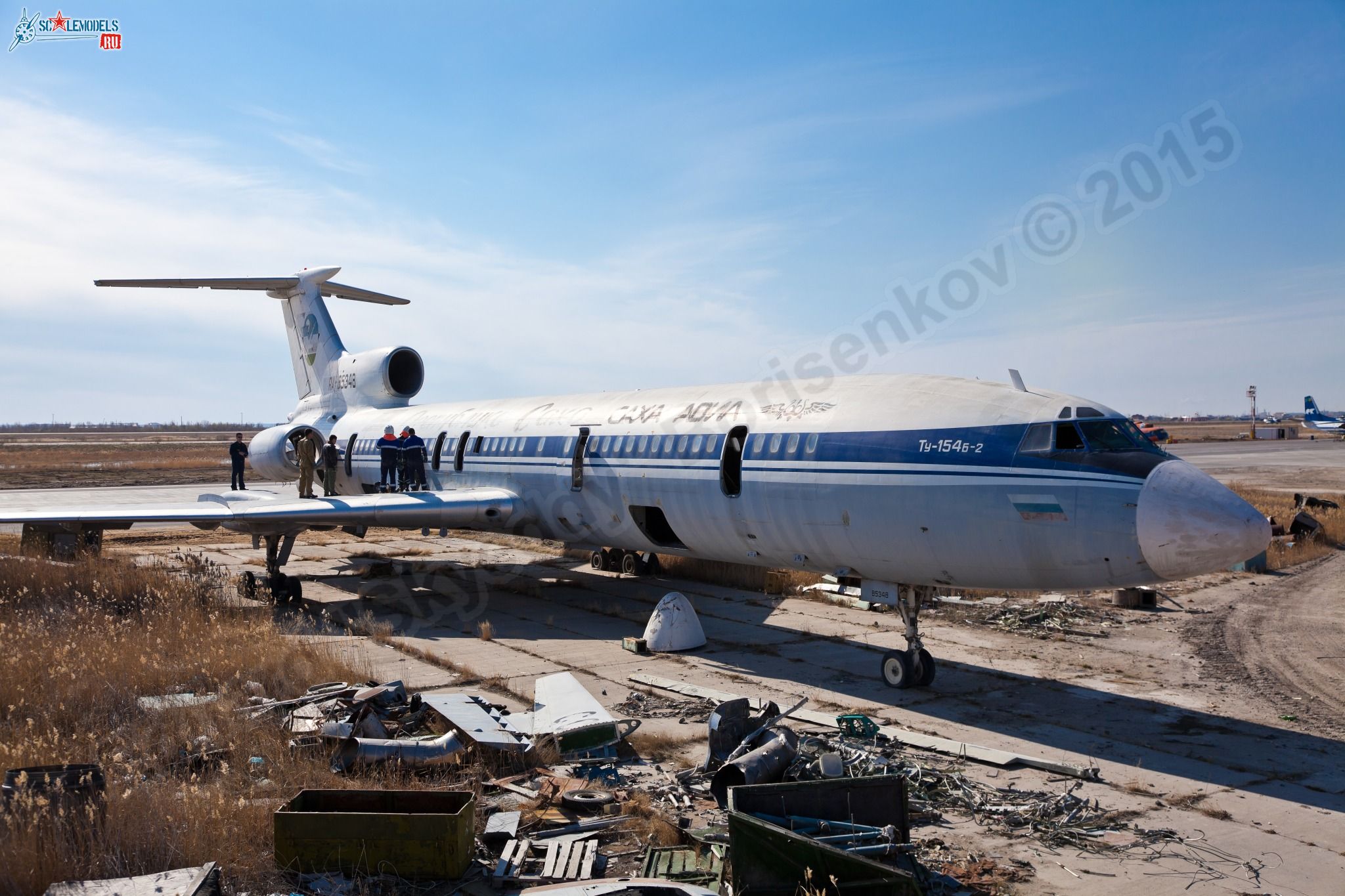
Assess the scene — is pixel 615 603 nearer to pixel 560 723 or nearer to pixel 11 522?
pixel 560 723

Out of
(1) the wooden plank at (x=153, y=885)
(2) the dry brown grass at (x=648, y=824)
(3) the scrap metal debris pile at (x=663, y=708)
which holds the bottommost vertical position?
(3) the scrap metal debris pile at (x=663, y=708)

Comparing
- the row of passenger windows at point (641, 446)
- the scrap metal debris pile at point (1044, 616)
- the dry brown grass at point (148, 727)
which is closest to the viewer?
the dry brown grass at point (148, 727)

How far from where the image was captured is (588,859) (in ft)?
20.1

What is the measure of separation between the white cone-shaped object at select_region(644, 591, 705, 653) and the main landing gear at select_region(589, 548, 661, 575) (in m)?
6.85

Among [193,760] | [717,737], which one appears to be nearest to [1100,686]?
[717,737]

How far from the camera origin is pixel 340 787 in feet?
23.6

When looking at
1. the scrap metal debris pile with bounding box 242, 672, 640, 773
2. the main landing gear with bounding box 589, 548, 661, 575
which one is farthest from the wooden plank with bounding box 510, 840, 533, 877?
the main landing gear with bounding box 589, 548, 661, 575

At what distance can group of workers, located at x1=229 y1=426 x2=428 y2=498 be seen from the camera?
63.3 ft

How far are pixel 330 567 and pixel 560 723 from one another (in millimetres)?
15688

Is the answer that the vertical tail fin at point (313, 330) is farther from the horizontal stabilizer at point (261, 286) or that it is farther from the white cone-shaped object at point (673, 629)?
the white cone-shaped object at point (673, 629)

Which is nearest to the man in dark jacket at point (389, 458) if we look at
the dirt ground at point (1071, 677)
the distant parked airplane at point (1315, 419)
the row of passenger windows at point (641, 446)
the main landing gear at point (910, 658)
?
the row of passenger windows at point (641, 446)

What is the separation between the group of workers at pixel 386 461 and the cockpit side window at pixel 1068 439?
13.4 metres

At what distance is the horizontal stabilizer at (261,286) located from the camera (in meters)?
22.0

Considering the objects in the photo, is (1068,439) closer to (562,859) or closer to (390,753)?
(562,859)
